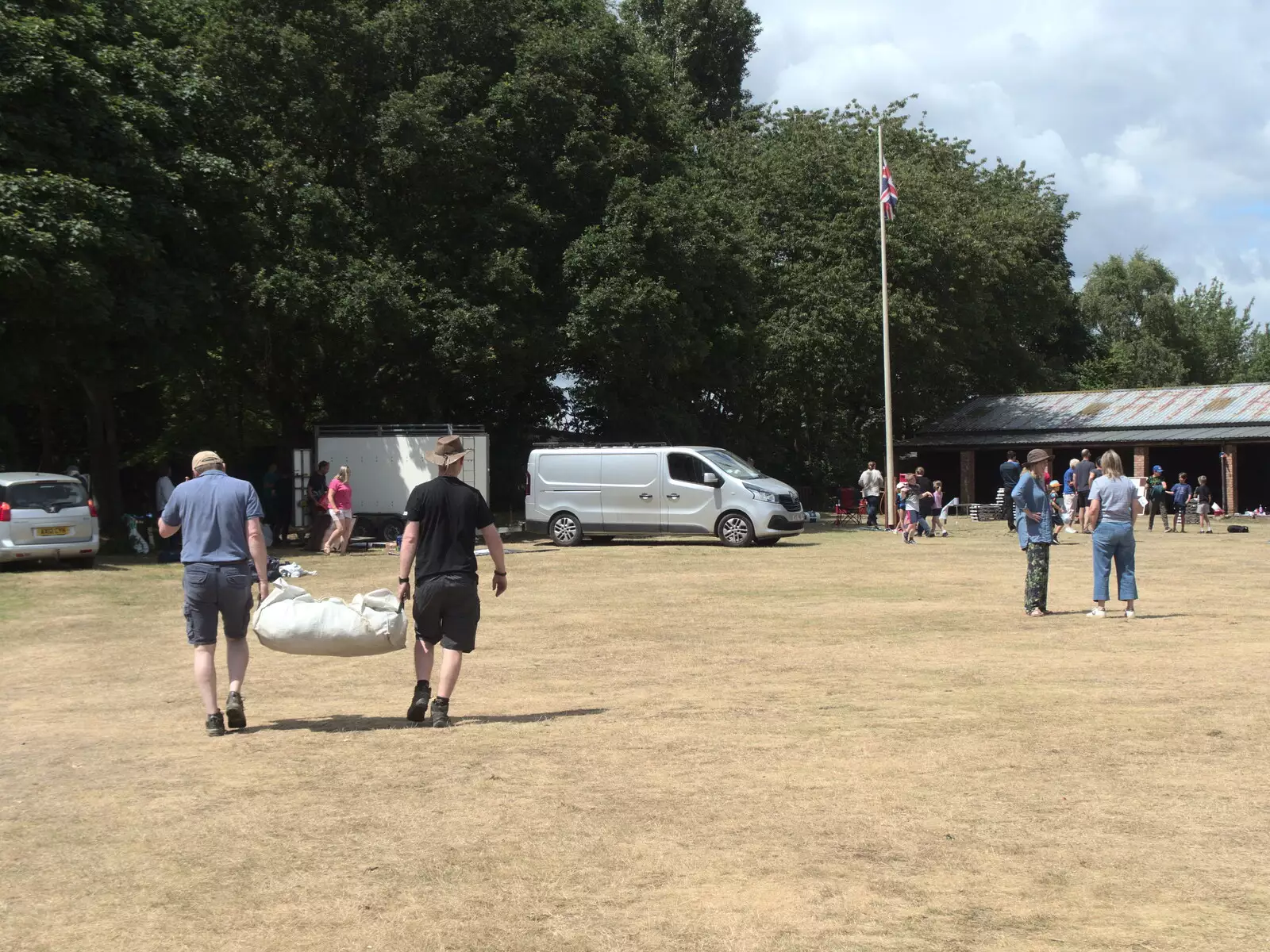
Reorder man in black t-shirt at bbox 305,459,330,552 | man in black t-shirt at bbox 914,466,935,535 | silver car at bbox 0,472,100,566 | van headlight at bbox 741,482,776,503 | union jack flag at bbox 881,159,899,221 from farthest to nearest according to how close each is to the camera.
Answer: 1. union jack flag at bbox 881,159,899,221
2. man in black t-shirt at bbox 914,466,935,535
3. man in black t-shirt at bbox 305,459,330,552
4. van headlight at bbox 741,482,776,503
5. silver car at bbox 0,472,100,566

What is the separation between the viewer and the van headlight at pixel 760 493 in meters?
27.2

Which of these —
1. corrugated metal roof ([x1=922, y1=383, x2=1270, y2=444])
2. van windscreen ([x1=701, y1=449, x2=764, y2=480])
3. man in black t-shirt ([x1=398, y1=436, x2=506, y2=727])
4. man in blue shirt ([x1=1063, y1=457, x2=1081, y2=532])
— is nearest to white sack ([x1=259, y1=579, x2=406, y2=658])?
man in black t-shirt ([x1=398, y1=436, x2=506, y2=727])

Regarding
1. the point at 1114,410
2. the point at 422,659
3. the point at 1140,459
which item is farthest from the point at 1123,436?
the point at 422,659

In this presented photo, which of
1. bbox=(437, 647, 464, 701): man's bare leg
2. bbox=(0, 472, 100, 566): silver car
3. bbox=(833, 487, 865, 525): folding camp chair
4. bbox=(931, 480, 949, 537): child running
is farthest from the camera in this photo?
bbox=(833, 487, 865, 525): folding camp chair

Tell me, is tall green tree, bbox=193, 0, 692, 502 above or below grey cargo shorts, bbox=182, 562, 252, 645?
above

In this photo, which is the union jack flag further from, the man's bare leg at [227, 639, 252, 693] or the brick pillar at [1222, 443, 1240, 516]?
the man's bare leg at [227, 639, 252, 693]

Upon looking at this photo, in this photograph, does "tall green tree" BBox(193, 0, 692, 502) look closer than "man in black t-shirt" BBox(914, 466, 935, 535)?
Yes

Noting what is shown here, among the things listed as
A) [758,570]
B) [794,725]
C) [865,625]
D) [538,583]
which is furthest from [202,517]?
[758,570]

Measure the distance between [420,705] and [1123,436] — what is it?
40719 mm

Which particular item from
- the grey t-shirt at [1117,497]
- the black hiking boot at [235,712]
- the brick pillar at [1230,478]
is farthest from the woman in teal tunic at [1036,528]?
the brick pillar at [1230,478]

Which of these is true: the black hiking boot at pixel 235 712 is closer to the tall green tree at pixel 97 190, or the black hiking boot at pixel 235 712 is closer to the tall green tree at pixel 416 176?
the tall green tree at pixel 97 190

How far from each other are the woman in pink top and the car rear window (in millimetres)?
4245

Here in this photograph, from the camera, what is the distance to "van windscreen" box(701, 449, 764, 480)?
1086 inches

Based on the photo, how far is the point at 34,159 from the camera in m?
23.9
